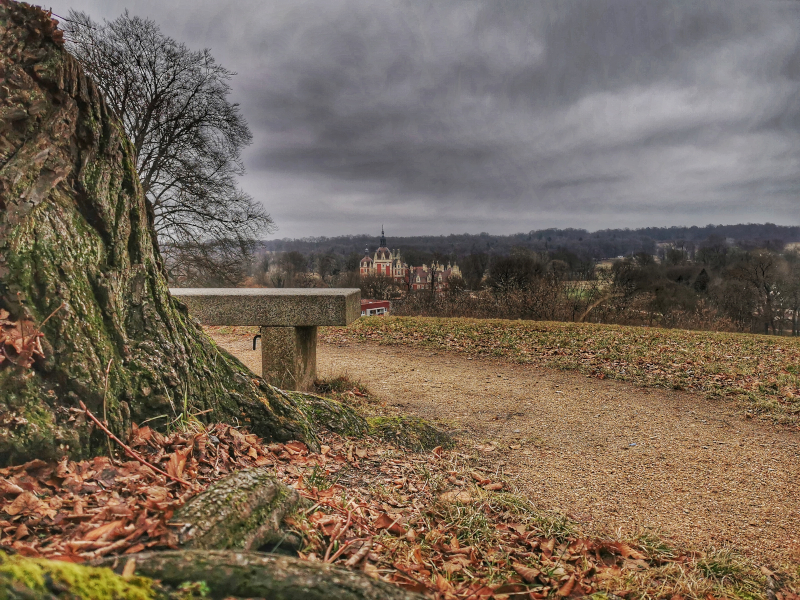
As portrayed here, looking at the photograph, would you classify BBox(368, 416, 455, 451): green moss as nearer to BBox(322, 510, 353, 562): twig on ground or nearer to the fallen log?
BBox(322, 510, 353, 562): twig on ground

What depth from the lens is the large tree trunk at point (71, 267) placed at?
1.80m

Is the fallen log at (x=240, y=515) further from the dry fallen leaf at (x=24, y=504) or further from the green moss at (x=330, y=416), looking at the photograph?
the green moss at (x=330, y=416)

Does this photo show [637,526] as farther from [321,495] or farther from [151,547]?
[151,547]

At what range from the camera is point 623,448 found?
14.4 feet

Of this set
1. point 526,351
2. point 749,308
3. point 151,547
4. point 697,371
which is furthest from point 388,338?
point 749,308

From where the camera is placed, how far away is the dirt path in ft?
10.0

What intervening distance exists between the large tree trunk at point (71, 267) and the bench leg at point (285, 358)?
10.7 feet

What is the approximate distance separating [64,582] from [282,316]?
457 cm

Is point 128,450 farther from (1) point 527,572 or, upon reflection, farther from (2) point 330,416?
(2) point 330,416

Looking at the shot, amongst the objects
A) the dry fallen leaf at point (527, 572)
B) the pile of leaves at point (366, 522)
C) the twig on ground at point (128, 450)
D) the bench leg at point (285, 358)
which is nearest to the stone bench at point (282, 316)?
the bench leg at point (285, 358)

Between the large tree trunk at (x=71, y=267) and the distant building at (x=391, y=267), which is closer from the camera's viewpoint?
the large tree trunk at (x=71, y=267)

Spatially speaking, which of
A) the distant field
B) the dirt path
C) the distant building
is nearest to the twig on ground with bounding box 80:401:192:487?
the dirt path

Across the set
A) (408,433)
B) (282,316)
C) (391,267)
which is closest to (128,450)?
(408,433)

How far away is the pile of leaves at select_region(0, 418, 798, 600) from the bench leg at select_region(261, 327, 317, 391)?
290cm
